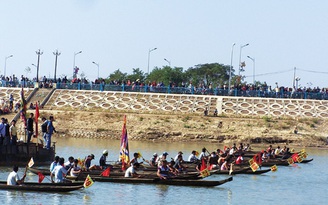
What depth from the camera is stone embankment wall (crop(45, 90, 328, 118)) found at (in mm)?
79812

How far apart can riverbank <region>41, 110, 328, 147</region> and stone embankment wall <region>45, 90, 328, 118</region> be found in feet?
9.19

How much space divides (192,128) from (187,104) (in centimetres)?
898

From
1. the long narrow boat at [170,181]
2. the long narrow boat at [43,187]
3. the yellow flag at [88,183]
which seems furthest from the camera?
the long narrow boat at [170,181]

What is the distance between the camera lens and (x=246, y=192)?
4150 cm

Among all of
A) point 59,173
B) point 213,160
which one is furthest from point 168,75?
point 59,173

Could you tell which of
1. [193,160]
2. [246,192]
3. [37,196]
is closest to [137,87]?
[193,160]

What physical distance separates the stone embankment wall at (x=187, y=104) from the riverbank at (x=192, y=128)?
2800mm

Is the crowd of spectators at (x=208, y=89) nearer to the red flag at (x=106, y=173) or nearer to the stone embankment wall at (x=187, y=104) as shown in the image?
the stone embankment wall at (x=187, y=104)

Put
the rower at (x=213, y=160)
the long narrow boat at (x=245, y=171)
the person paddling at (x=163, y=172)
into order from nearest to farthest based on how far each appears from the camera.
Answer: the person paddling at (x=163, y=172)
the long narrow boat at (x=245, y=171)
the rower at (x=213, y=160)

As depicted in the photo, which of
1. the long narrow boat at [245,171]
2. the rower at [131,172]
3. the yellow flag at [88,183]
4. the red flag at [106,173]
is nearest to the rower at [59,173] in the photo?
the yellow flag at [88,183]

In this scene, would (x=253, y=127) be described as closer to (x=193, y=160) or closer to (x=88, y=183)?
(x=193, y=160)

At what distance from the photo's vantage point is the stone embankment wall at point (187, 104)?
262 feet

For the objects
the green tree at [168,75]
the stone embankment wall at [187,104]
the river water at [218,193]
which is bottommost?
the river water at [218,193]

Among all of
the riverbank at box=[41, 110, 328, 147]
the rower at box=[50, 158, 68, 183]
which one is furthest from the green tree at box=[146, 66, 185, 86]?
the rower at box=[50, 158, 68, 183]
